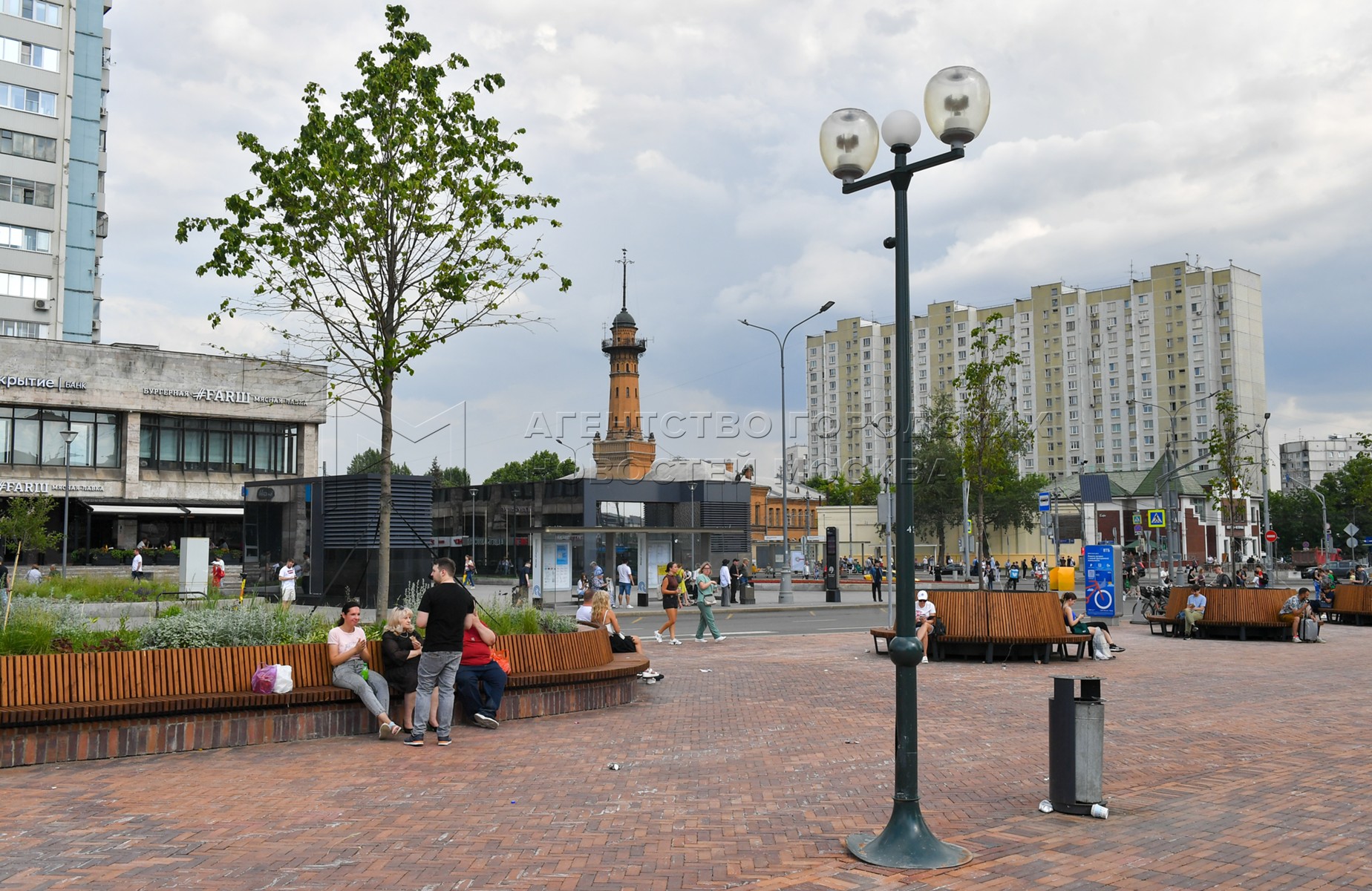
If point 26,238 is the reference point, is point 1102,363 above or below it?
above

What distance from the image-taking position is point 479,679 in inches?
407

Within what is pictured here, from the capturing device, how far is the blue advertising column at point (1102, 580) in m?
26.8

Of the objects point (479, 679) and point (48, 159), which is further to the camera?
point (48, 159)

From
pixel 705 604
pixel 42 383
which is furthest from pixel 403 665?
pixel 42 383

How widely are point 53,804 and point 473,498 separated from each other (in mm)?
42848

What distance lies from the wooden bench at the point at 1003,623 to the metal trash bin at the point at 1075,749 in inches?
388

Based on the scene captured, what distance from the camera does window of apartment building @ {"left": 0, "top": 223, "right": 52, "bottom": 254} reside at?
54.3 m

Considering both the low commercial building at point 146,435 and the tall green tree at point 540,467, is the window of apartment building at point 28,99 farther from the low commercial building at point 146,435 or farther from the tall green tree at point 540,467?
the tall green tree at point 540,467

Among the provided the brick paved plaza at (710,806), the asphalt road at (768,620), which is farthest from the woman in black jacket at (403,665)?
the asphalt road at (768,620)

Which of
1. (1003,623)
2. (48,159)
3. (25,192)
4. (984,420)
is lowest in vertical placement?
(1003,623)

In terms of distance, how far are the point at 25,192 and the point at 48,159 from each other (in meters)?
2.13

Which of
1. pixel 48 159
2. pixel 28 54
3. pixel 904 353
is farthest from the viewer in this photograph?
pixel 48 159

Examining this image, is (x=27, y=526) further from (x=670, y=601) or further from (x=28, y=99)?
(x=670, y=601)

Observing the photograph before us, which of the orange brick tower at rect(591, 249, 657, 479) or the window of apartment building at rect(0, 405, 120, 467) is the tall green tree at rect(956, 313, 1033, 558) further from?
the orange brick tower at rect(591, 249, 657, 479)
